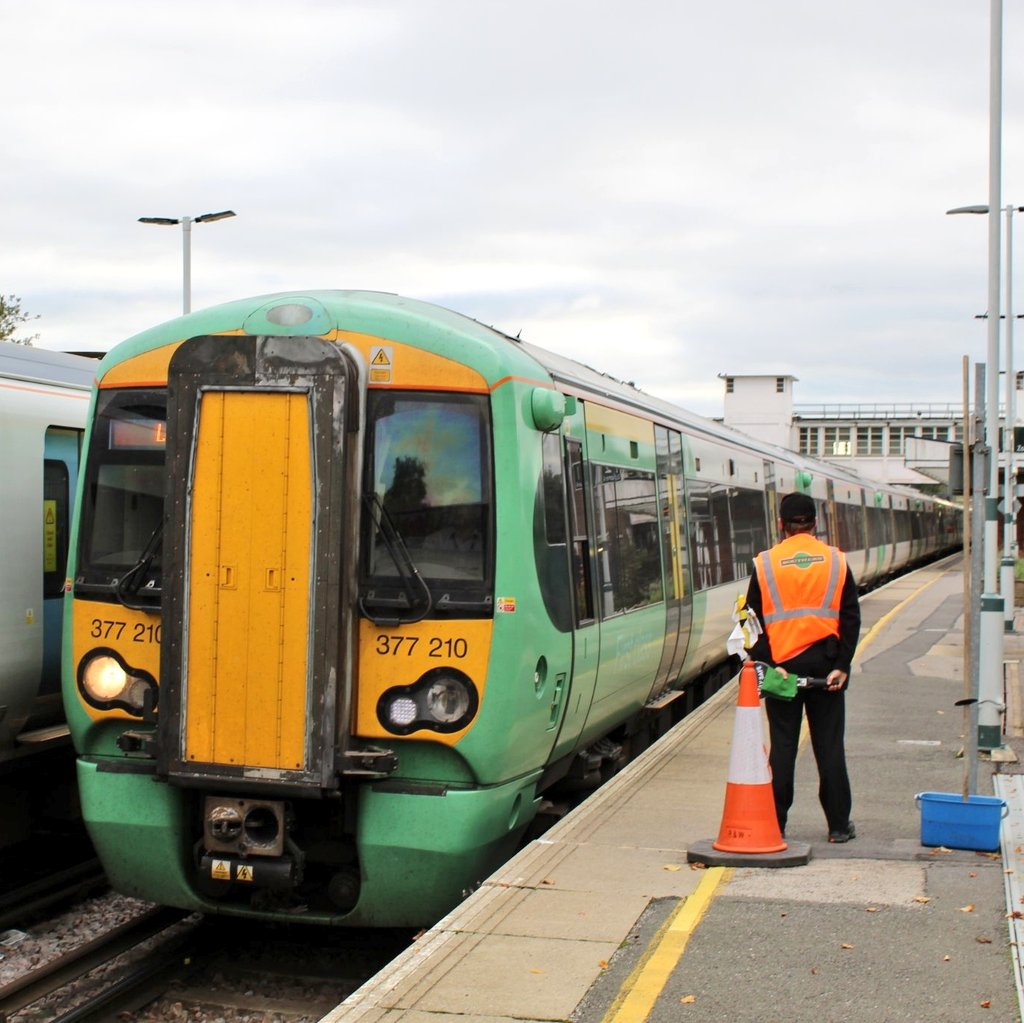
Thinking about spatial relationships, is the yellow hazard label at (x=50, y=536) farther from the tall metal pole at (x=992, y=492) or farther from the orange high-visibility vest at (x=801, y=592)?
the tall metal pole at (x=992, y=492)

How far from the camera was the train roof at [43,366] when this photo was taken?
26.9 feet

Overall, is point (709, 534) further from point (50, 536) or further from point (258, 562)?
point (258, 562)

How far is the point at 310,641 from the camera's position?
6.22m

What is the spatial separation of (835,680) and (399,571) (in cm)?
216

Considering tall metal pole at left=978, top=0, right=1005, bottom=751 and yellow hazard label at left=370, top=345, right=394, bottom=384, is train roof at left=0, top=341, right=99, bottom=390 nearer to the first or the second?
yellow hazard label at left=370, top=345, right=394, bottom=384

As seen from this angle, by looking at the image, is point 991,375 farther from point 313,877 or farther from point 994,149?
point 313,877

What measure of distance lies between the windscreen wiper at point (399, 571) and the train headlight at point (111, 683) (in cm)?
111

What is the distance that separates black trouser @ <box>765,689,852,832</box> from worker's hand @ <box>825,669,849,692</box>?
64mm

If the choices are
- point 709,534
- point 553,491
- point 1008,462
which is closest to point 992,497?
point 709,534

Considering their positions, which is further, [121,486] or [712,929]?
[121,486]

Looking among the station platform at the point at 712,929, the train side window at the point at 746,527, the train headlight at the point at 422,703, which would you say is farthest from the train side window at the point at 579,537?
the train side window at the point at 746,527

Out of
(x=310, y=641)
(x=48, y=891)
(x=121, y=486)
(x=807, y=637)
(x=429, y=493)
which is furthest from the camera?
(x=48, y=891)

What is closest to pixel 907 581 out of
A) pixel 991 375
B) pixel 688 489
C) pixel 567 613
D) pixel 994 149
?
pixel 991 375

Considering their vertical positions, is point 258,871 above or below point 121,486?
below
